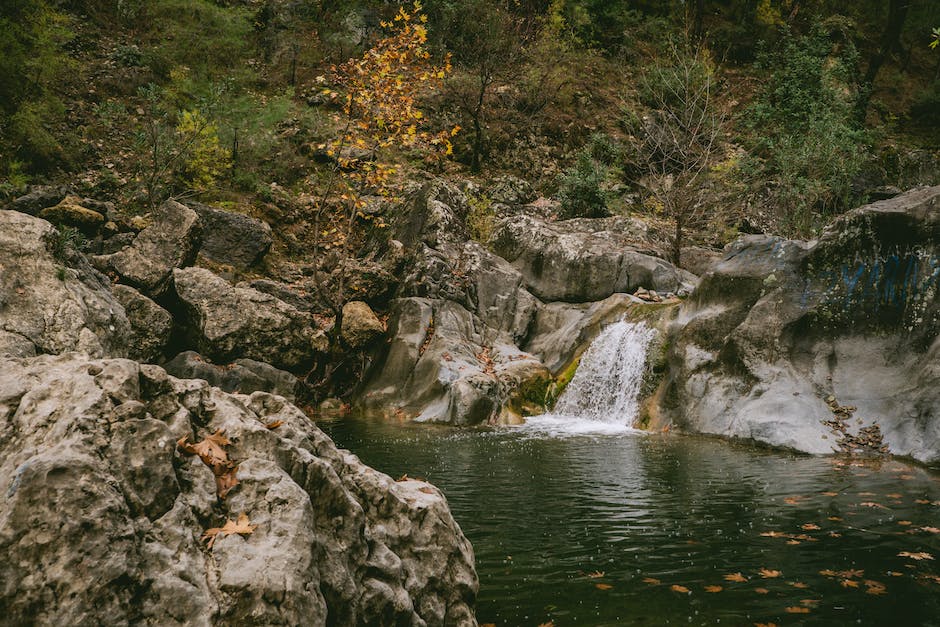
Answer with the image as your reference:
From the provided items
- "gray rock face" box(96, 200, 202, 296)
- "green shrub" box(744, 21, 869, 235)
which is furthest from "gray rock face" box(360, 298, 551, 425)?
"green shrub" box(744, 21, 869, 235)

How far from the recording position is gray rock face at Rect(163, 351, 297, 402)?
15.8m

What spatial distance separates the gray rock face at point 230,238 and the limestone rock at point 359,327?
15.3 ft

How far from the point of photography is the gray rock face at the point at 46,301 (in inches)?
381

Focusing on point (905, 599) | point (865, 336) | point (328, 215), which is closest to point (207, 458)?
point (905, 599)

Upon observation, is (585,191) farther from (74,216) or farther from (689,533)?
(689,533)

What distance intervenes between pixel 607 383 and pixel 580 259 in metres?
5.90

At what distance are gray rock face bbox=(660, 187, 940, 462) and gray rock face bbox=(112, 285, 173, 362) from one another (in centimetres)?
1315

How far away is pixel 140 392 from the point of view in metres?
3.84

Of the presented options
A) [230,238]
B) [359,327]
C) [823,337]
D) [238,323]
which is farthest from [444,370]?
[230,238]

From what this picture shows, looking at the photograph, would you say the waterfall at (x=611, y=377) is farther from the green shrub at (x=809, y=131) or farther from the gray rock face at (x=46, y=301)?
the gray rock face at (x=46, y=301)

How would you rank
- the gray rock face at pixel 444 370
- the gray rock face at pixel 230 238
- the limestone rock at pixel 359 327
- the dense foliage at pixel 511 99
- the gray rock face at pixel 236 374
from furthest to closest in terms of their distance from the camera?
the dense foliage at pixel 511 99
the gray rock face at pixel 230 238
the limestone rock at pixel 359 327
the gray rock face at pixel 444 370
the gray rock face at pixel 236 374

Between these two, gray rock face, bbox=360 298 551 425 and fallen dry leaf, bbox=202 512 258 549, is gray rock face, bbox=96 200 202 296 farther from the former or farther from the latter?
fallen dry leaf, bbox=202 512 258 549

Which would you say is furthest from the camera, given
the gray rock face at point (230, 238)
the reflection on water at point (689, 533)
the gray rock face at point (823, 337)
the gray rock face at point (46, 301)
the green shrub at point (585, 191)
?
the green shrub at point (585, 191)

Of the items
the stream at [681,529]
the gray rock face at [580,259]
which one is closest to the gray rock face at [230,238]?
the gray rock face at [580,259]
